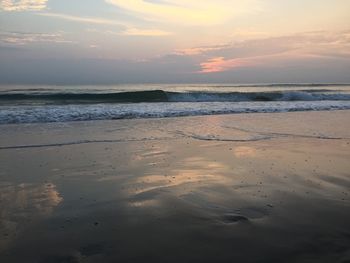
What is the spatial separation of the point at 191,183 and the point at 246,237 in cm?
201

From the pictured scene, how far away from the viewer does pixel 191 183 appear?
5.45m

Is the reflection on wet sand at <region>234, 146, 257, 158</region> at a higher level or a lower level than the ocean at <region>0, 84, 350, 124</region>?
lower

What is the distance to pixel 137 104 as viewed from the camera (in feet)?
70.0

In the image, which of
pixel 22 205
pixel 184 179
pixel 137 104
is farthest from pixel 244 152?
pixel 137 104

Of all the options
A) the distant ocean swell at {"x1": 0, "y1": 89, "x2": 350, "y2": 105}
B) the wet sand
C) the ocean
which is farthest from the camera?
the distant ocean swell at {"x1": 0, "y1": 89, "x2": 350, "y2": 105}

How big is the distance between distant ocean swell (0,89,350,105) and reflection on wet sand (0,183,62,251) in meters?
18.3

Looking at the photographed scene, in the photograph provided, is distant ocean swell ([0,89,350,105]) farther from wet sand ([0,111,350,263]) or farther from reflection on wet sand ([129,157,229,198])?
reflection on wet sand ([129,157,229,198])

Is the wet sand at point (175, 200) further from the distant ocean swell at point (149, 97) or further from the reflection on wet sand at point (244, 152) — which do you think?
the distant ocean swell at point (149, 97)

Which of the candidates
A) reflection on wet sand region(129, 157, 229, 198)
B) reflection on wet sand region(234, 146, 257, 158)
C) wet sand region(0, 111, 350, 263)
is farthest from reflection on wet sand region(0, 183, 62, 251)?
reflection on wet sand region(234, 146, 257, 158)

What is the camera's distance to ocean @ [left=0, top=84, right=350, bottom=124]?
14969mm

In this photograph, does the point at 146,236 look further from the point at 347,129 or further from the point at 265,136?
the point at 347,129

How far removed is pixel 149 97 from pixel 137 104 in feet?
20.1

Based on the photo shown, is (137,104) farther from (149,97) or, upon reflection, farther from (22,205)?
(22,205)

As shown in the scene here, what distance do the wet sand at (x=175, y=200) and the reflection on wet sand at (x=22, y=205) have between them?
0.01 metres
